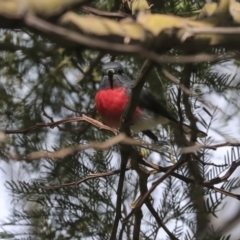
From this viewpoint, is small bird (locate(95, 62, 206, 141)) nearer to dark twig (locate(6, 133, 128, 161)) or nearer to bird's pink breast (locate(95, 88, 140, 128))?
bird's pink breast (locate(95, 88, 140, 128))

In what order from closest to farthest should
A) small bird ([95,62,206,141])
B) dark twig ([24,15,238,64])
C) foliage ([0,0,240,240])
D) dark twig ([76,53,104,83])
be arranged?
dark twig ([24,15,238,64])
foliage ([0,0,240,240])
small bird ([95,62,206,141])
dark twig ([76,53,104,83])

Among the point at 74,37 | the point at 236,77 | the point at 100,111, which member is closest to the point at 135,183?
the point at 100,111

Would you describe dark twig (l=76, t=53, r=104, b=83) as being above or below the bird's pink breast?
above

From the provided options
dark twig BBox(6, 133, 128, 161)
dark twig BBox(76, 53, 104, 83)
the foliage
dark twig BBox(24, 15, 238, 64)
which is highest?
dark twig BBox(76, 53, 104, 83)

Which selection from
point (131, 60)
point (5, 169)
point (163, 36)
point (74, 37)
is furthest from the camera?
point (131, 60)

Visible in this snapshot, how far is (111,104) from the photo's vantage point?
10.3 feet

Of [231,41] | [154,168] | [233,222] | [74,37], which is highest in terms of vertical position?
[233,222]

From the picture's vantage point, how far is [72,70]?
3.35 metres

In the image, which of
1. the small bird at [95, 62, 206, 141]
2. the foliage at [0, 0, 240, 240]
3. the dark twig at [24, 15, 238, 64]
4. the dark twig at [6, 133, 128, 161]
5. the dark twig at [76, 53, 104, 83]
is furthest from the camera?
the dark twig at [76, 53, 104, 83]

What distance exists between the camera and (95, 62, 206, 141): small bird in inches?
119

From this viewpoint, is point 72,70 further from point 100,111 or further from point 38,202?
point 38,202

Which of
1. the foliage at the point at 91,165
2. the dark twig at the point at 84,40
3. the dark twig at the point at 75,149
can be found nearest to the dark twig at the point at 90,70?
the foliage at the point at 91,165

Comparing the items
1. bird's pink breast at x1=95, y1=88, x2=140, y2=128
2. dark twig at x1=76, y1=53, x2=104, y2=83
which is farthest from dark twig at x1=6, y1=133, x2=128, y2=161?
dark twig at x1=76, y1=53, x2=104, y2=83

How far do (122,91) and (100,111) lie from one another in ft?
0.75
